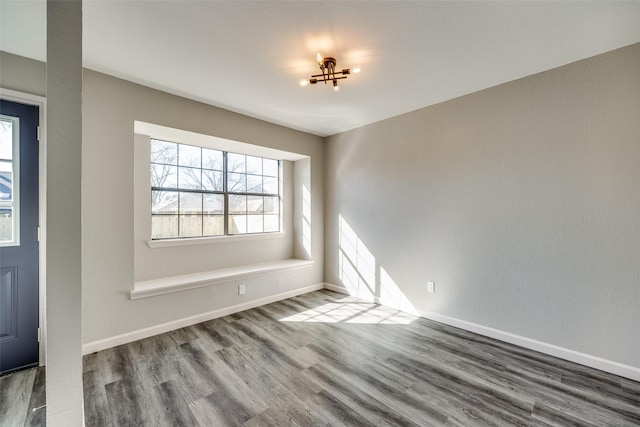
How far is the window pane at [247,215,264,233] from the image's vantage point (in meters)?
4.28

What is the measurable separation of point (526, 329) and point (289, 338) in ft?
7.53

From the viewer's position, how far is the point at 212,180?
387 cm

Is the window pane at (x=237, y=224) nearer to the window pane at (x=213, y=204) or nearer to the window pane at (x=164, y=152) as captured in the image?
the window pane at (x=213, y=204)

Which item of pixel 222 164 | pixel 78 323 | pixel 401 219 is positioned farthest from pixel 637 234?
pixel 222 164

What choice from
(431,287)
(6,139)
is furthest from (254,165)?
(431,287)

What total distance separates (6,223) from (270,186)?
118 inches

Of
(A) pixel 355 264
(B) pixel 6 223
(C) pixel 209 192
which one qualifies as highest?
(C) pixel 209 192

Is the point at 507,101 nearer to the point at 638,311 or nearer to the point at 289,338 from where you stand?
the point at 638,311

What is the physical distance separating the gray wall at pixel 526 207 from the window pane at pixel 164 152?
2.74 m

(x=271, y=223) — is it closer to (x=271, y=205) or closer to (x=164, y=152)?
(x=271, y=205)

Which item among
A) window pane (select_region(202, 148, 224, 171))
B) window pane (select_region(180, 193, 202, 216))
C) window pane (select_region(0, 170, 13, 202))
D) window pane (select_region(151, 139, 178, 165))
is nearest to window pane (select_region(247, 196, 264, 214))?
window pane (select_region(202, 148, 224, 171))

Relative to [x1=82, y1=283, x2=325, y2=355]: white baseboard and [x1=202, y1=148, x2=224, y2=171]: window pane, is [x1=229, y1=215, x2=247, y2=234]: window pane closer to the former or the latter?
[x1=202, y1=148, x2=224, y2=171]: window pane

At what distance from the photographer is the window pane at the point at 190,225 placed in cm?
355

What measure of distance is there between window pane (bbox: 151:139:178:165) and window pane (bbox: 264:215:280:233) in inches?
64.3
